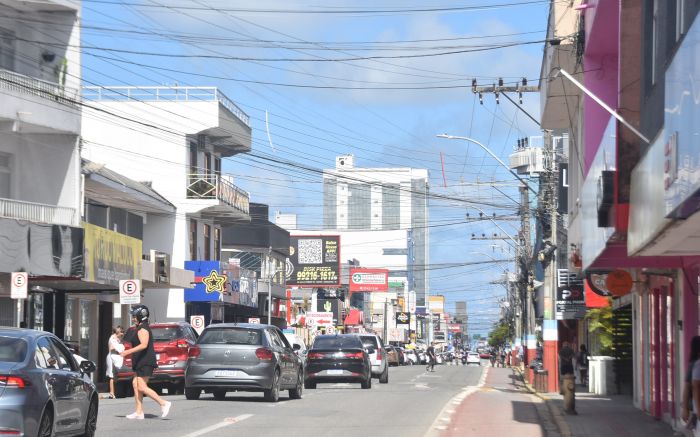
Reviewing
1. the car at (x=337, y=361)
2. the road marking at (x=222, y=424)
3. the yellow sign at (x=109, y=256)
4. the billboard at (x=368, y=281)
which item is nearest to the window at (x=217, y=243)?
the yellow sign at (x=109, y=256)

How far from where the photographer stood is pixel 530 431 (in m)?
20.1

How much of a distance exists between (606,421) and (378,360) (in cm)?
2031

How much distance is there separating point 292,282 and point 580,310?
89.4 m

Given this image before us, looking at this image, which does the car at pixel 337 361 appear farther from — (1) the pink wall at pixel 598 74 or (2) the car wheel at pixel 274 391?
(1) the pink wall at pixel 598 74

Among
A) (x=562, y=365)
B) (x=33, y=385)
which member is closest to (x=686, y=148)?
(x=33, y=385)

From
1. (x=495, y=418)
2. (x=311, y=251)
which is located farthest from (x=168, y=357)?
(x=311, y=251)

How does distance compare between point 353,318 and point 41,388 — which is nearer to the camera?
point 41,388

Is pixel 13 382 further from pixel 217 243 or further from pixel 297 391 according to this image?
pixel 217 243

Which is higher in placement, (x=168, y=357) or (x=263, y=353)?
(x=263, y=353)

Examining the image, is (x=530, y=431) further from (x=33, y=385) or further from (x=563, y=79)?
(x=563, y=79)

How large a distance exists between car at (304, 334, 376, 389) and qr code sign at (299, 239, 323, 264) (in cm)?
9545

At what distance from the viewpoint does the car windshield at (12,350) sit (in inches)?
515

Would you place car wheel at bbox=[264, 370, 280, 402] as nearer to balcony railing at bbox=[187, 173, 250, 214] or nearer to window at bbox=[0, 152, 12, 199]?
window at bbox=[0, 152, 12, 199]

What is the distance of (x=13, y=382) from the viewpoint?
12.5m
